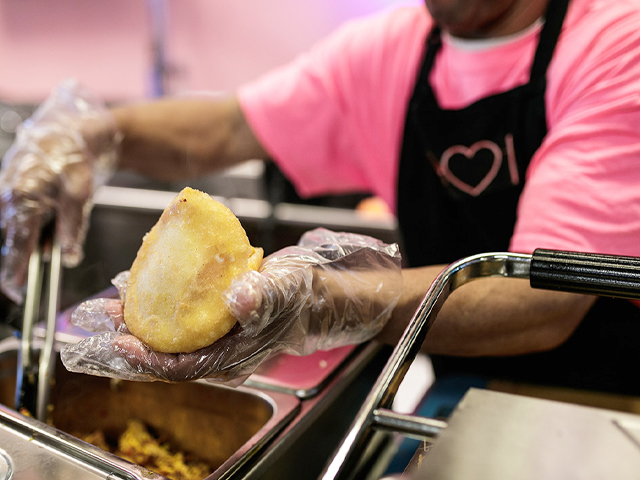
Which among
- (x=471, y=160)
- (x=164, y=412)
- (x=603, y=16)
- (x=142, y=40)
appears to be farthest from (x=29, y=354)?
(x=142, y=40)

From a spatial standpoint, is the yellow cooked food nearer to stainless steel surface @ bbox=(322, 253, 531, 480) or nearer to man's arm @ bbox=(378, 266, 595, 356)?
stainless steel surface @ bbox=(322, 253, 531, 480)

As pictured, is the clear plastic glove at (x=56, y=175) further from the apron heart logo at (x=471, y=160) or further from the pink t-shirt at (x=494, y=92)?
the apron heart logo at (x=471, y=160)

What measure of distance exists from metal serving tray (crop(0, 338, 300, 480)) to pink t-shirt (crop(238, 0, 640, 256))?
1.69 feet

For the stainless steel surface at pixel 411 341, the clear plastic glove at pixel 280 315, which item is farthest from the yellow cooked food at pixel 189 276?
the stainless steel surface at pixel 411 341

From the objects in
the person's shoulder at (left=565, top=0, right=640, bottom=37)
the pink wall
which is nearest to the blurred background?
the pink wall

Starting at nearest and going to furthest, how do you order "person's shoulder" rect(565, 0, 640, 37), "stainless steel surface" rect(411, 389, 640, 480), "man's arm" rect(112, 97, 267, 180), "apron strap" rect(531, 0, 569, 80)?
1. "stainless steel surface" rect(411, 389, 640, 480)
2. "person's shoulder" rect(565, 0, 640, 37)
3. "apron strap" rect(531, 0, 569, 80)
4. "man's arm" rect(112, 97, 267, 180)

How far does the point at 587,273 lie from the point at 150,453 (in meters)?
0.75

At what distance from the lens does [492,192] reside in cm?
117

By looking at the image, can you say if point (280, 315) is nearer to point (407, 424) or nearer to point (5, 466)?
point (407, 424)

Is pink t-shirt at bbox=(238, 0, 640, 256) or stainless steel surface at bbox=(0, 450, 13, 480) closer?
stainless steel surface at bbox=(0, 450, 13, 480)

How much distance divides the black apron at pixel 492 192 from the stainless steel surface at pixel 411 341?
1.84 feet

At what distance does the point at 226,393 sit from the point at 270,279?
40cm

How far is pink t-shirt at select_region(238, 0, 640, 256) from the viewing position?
2.86ft

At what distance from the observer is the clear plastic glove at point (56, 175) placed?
115cm
